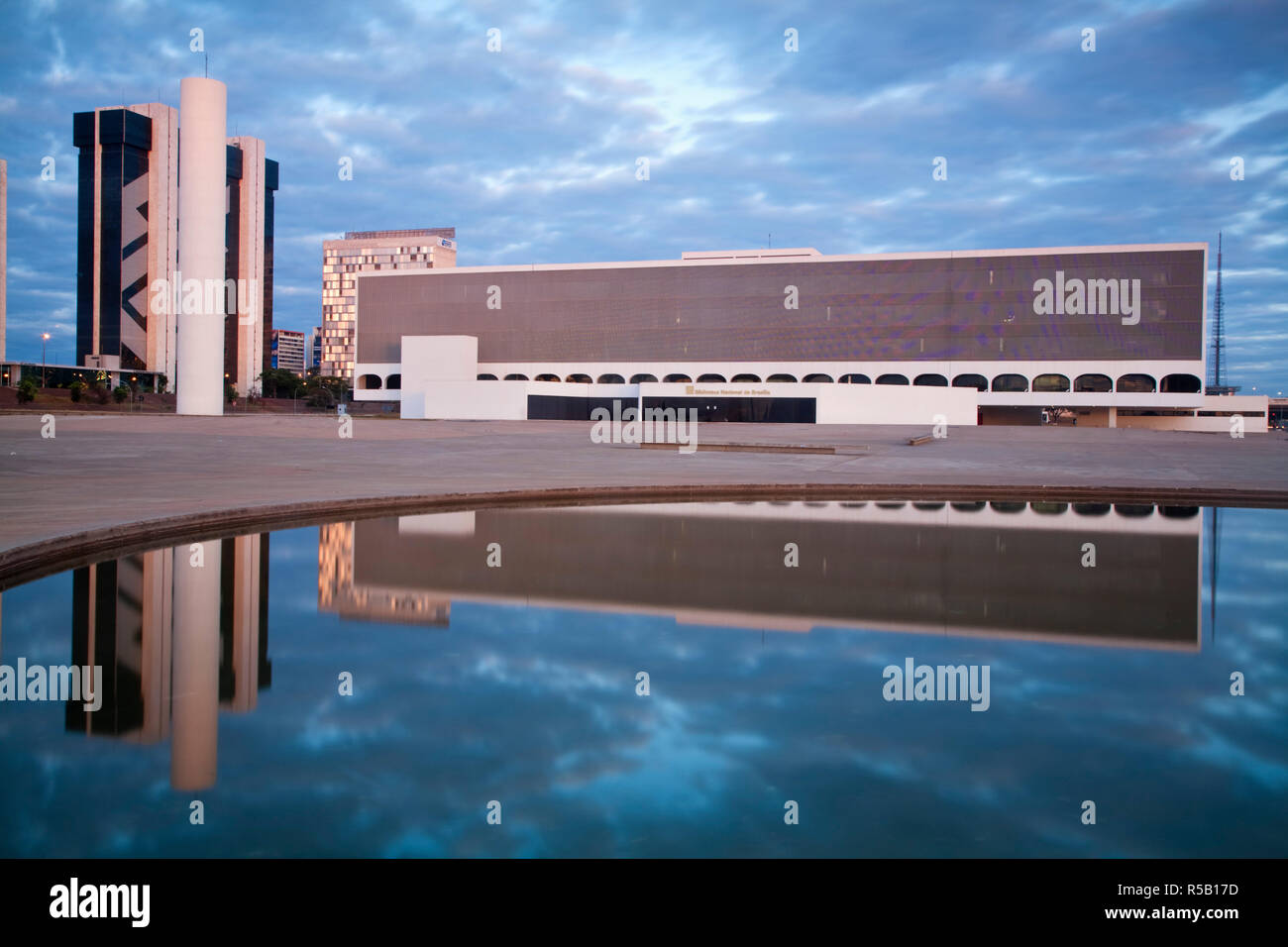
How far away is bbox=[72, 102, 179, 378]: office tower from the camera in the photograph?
4943 inches

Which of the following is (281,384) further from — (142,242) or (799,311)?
(799,311)

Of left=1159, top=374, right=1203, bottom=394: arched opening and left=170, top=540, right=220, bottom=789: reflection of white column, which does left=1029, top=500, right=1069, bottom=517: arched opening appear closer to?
left=170, top=540, right=220, bottom=789: reflection of white column

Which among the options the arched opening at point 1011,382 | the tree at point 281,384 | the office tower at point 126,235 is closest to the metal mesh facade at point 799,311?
the arched opening at point 1011,382

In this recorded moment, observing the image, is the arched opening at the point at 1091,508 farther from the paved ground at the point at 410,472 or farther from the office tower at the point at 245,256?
the office tower at the point at 245,256

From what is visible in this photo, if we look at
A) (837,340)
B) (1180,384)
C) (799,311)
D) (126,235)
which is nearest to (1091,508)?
(837,340)

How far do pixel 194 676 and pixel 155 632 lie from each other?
1198mm

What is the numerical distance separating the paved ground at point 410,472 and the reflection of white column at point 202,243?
45.9 ft

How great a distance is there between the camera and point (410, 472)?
70.1 ft

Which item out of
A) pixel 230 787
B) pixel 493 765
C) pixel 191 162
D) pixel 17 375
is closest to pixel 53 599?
pixel 230 787

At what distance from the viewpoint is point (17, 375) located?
9631 cm

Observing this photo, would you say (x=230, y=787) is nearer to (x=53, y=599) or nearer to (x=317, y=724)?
(x=317, y=724)

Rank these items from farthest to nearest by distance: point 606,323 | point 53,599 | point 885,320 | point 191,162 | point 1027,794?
point 606,323, point 885,320, point 191,162, point 53,599, point 1027,794

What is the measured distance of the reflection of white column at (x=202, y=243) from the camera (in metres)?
53.3
